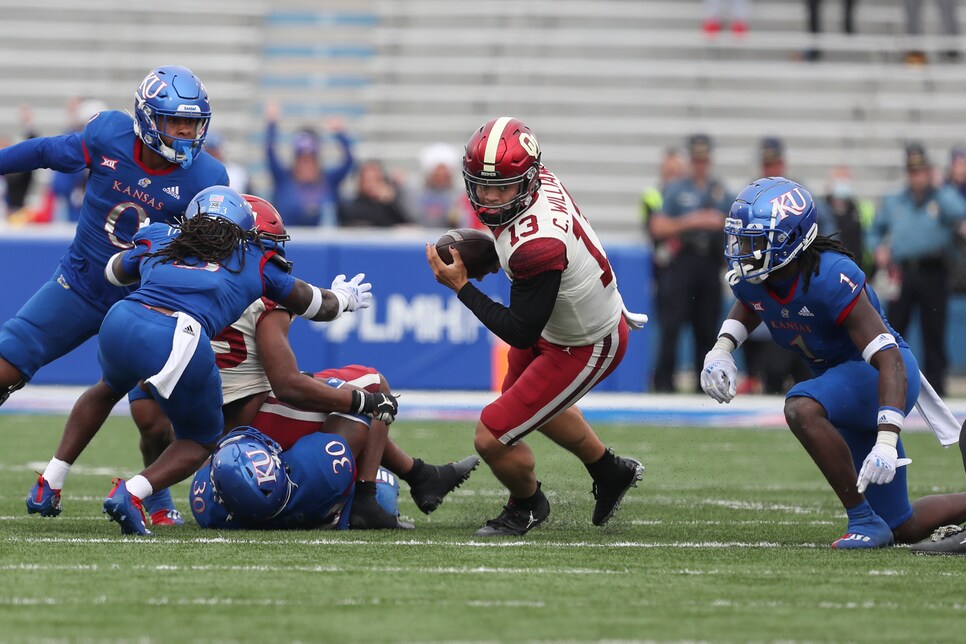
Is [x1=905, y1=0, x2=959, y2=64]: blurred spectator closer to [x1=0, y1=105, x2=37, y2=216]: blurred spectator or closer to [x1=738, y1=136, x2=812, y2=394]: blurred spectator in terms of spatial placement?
[x1=738, y1=136, x2=812, y2=394]: blurred spectator

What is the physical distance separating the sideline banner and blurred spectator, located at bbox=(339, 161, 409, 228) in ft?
2.45

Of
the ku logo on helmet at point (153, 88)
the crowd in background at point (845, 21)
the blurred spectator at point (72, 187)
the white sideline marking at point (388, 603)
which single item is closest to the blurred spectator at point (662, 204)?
the crowd in background at point (845, 21)

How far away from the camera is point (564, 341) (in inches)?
239

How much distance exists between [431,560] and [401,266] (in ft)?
23.7

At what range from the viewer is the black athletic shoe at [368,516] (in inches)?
242

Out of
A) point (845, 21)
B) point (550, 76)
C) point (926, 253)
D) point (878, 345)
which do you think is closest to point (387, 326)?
point (926, 253)

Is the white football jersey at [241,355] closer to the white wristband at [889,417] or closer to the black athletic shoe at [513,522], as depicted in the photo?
the black athletic shoe at [513,522]

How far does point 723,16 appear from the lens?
17.2 metres

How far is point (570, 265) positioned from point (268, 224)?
1284 millimetres

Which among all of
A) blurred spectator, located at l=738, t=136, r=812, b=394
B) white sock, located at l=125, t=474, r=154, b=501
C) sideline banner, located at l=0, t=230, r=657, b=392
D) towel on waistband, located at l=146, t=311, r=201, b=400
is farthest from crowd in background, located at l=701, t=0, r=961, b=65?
white sock, located at l=125, t=474, r=154, b=501

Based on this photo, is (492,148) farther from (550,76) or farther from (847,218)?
(550,76)

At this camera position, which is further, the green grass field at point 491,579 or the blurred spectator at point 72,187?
the blurred spectator at point 72,187

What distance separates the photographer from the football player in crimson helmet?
575 cm

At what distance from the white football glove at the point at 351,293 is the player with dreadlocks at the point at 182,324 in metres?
0.11
